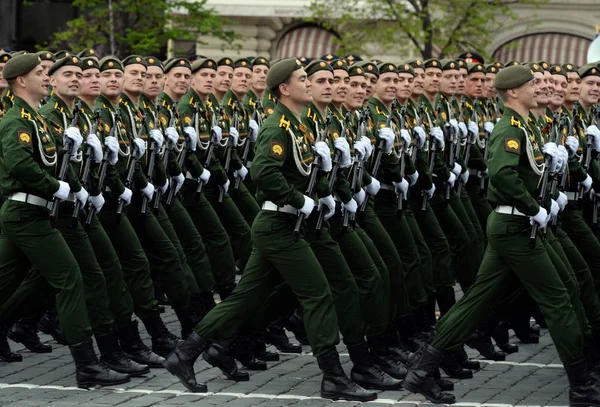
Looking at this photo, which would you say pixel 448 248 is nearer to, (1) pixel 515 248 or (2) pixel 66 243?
(1) pixel 515 248

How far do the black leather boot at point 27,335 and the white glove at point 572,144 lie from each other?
373 centimetres

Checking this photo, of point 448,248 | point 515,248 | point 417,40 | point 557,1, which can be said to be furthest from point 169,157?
point 557,1

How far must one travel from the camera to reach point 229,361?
30.9 feet

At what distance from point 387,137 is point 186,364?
2328mm

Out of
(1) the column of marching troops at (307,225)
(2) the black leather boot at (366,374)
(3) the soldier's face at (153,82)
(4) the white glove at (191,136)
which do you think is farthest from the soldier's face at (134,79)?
(2) the black leather boot at (366,374)

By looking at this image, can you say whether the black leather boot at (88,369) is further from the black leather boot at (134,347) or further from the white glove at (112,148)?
the white glove at (112,148)

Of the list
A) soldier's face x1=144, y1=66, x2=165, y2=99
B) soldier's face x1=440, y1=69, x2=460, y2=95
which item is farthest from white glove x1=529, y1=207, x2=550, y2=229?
soldier's face x1=440, y1=69, x2=460, y2=95

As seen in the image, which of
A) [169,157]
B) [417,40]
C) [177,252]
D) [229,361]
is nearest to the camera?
[229,361]

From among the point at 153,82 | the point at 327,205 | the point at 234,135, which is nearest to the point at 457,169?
the point at 234,135

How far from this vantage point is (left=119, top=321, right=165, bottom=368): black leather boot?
9.98m

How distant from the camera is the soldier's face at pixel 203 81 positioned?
492 inches

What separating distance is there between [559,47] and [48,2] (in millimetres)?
10550

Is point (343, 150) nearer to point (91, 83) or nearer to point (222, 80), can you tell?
point (91, 83)

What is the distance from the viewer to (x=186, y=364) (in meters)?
9.11
